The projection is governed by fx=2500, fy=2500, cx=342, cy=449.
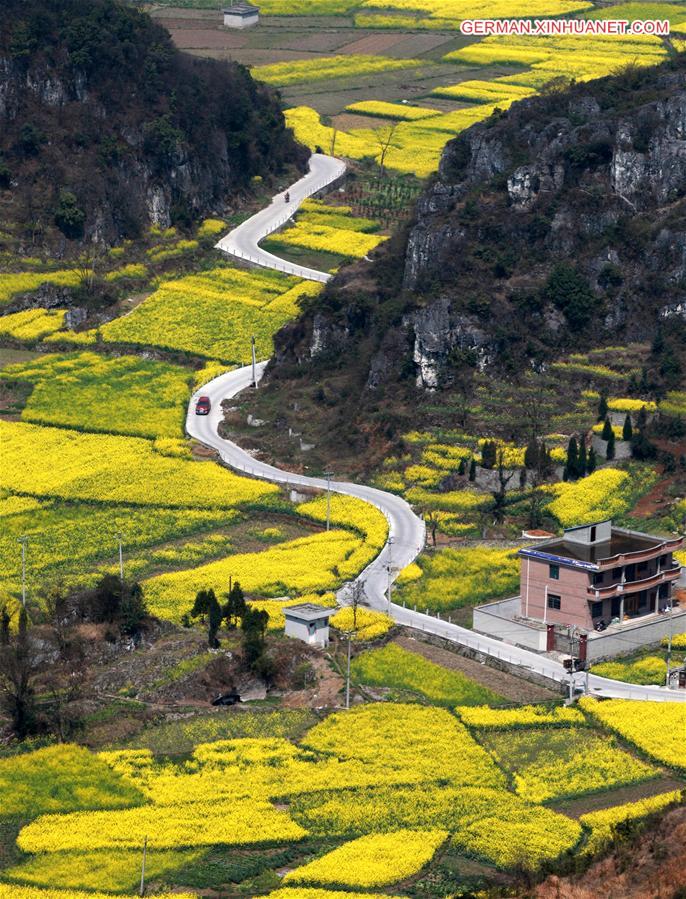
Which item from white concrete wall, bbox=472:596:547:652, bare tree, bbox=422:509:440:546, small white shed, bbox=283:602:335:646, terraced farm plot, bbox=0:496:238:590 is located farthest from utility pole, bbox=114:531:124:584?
white concrete wall, bbox=472:596:547:652

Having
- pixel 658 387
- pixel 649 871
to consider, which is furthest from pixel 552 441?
pixel 649 871

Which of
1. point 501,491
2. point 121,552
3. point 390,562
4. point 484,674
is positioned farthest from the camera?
point 501,491

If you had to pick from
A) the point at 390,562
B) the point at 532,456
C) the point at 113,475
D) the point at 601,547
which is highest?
the point at 601,547

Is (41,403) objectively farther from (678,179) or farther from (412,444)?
(678,179)

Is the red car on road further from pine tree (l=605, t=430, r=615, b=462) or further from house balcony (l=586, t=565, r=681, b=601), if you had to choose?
house balcony (l=586, t=565, r=681, b=601)

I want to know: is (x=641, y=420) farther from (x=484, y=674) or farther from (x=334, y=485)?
(x=484, y=674)

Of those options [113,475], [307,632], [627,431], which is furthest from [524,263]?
[307,632]

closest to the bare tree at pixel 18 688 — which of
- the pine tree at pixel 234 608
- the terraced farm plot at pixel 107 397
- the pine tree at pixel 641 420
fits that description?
the pine tree at pixel 234 608
